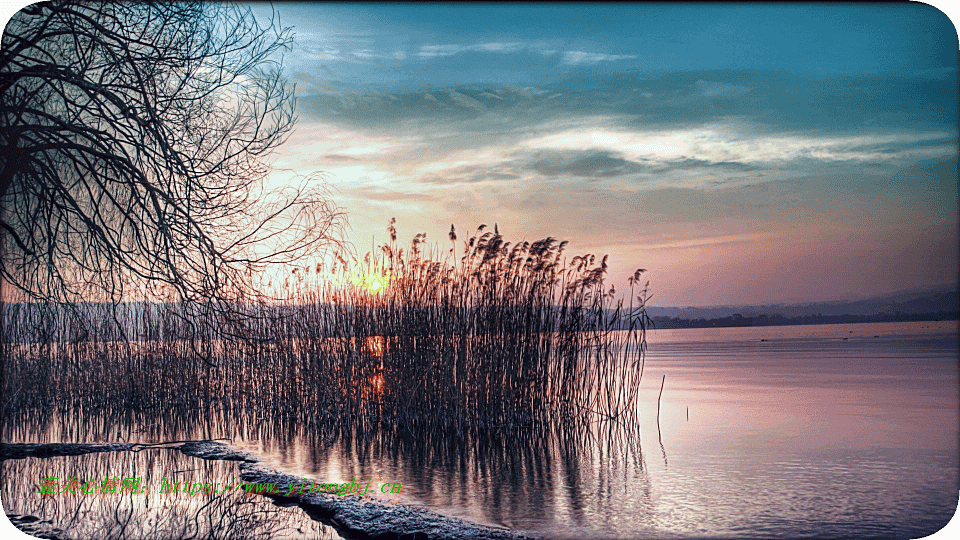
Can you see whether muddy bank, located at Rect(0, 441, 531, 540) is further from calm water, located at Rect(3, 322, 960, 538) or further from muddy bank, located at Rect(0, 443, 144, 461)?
muddy bank, located at Rect(0, 443, 144, 461)

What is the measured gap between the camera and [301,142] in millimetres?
6520

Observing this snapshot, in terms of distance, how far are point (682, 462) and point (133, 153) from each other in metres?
4.58

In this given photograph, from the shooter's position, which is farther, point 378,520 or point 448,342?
point 448,342

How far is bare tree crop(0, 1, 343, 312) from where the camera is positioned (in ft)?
13.3

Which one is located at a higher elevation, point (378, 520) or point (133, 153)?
point (133, 153)

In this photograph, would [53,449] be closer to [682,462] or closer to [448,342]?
[448,342]

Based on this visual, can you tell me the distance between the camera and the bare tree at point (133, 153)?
4.05 m

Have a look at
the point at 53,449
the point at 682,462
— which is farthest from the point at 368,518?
the point at 53,449

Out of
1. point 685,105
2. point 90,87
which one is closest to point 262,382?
point 90,87

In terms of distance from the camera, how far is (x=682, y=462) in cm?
566

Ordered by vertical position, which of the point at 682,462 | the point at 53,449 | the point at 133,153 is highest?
the point at 133,153

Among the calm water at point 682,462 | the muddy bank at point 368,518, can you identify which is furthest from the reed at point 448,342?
the muddy bank at point 368,518

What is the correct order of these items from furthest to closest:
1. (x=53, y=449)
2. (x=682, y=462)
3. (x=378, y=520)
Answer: (x=53, y=449)
(x=682, y=462)
(x=378, y=520)

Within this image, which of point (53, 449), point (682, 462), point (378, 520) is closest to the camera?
point (378, 520)
